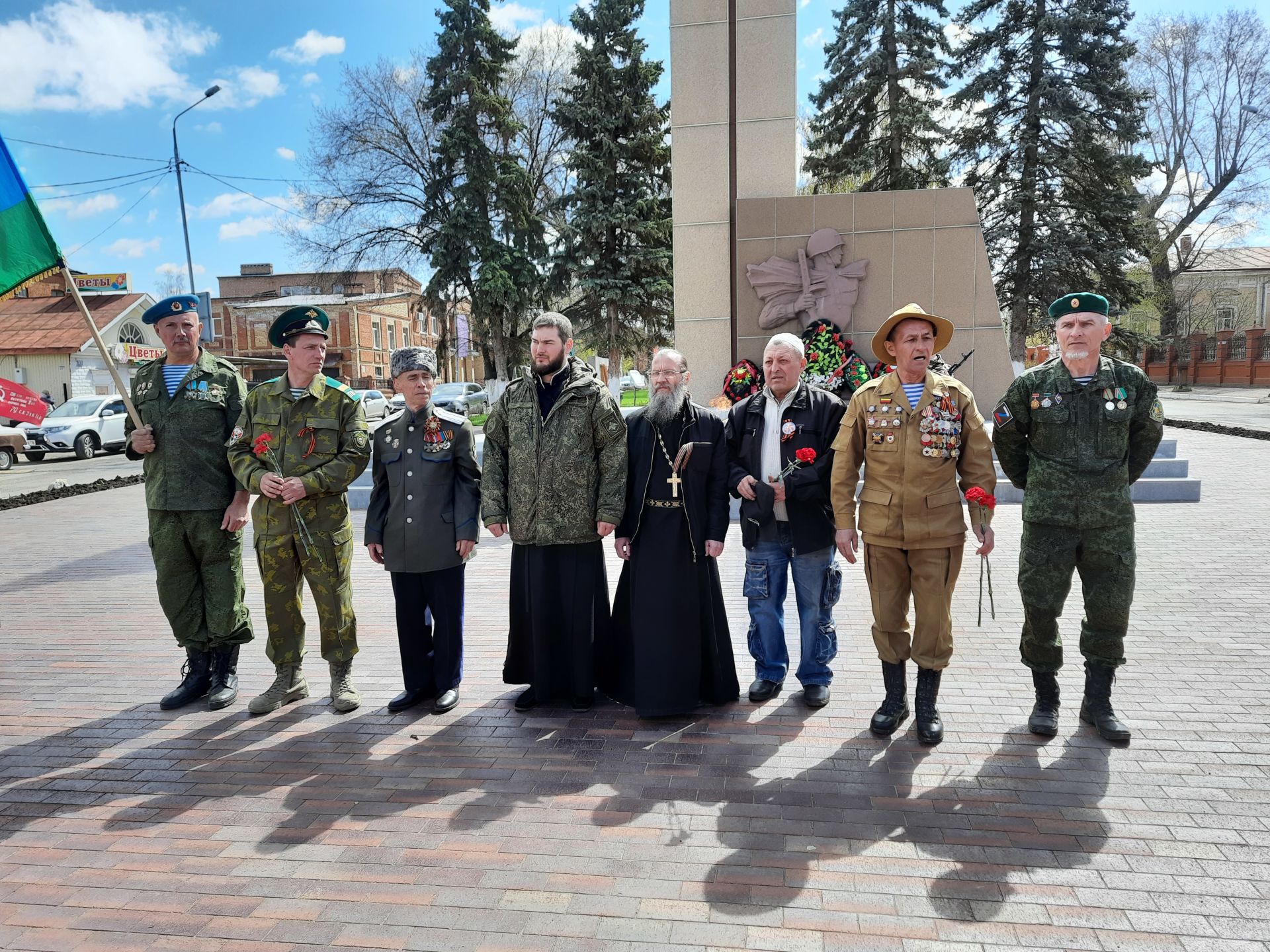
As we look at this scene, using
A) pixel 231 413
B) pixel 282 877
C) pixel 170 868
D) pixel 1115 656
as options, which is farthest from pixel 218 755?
pixel 1115 656

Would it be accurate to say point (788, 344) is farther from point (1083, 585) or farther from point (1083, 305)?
point (1083, 585)

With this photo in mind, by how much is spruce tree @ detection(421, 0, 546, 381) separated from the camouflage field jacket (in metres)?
22.0

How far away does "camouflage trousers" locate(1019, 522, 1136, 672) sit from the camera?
3635 mm

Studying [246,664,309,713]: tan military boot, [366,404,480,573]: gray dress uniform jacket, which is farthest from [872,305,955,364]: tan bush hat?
[246,664,309,713]: tan military boot

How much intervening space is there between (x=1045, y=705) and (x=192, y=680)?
453cm

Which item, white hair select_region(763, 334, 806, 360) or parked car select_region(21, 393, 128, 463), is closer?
white hair select_region(763, 334, 806, 360)

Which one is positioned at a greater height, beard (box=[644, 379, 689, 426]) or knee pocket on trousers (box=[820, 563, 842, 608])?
beard (box=[644, 379, 689, 426])

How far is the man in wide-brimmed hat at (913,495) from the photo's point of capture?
3.64 m

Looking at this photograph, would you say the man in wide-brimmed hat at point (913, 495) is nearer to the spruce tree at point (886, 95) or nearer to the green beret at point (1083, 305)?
the green beret at point (1083, 305)

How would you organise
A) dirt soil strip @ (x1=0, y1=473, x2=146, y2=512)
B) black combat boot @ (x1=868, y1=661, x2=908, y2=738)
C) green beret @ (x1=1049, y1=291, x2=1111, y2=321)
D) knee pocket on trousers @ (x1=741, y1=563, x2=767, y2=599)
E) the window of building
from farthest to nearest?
1. the window of building
2. dirt soil strip @ (x1=0, y1=473, x2=146, y2=512)
3. knee pocket on trousers @ (x1=741, y1=563, x2=767, y2=599)
4. black combat boot @ (x1=868, y1=661, x2=908, y2=738)
5. green beret @ (x1=1049, y1=291, x2=1111, y2=321)

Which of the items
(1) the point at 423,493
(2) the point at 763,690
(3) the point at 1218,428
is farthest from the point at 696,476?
(3) the point at 1218,428

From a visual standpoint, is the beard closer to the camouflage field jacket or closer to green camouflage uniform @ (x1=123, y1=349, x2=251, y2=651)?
the camouflage field jacket

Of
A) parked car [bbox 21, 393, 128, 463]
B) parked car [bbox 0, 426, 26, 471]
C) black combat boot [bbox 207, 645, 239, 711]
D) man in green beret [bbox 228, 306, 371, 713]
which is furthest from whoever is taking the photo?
parked car [bbox 21, 393, 128, 463]

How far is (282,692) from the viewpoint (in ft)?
14.5
